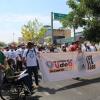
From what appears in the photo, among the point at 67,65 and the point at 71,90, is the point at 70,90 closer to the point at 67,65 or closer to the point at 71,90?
the point at 71,90

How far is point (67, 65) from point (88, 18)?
5492 millimetres

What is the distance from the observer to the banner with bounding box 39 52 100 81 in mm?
15266

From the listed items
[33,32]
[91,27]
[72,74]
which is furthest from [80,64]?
[33,32]

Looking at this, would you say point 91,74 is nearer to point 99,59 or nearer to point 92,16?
point 99,59

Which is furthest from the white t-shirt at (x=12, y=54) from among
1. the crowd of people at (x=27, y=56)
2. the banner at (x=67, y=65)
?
the banner at (x=67, y=65)

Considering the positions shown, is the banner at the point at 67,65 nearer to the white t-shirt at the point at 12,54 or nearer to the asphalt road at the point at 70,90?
the asphalt road at the point at 70,90

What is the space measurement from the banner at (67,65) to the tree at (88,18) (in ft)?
9.33

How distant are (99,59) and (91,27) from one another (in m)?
3.10

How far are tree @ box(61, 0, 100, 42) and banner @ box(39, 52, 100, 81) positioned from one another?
2.84 meters

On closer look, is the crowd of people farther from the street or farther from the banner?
the street

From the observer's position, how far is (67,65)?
16.1 metres

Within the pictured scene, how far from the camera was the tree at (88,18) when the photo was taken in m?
20.4

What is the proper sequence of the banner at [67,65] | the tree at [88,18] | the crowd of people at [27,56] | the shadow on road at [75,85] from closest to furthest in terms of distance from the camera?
the shadow on road at [75,85] < the crowd of people at [27,56] < the banner at [67,65] < the tree at [88,18]

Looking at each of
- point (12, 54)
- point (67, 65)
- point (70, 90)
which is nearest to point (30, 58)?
point (67, 65)
